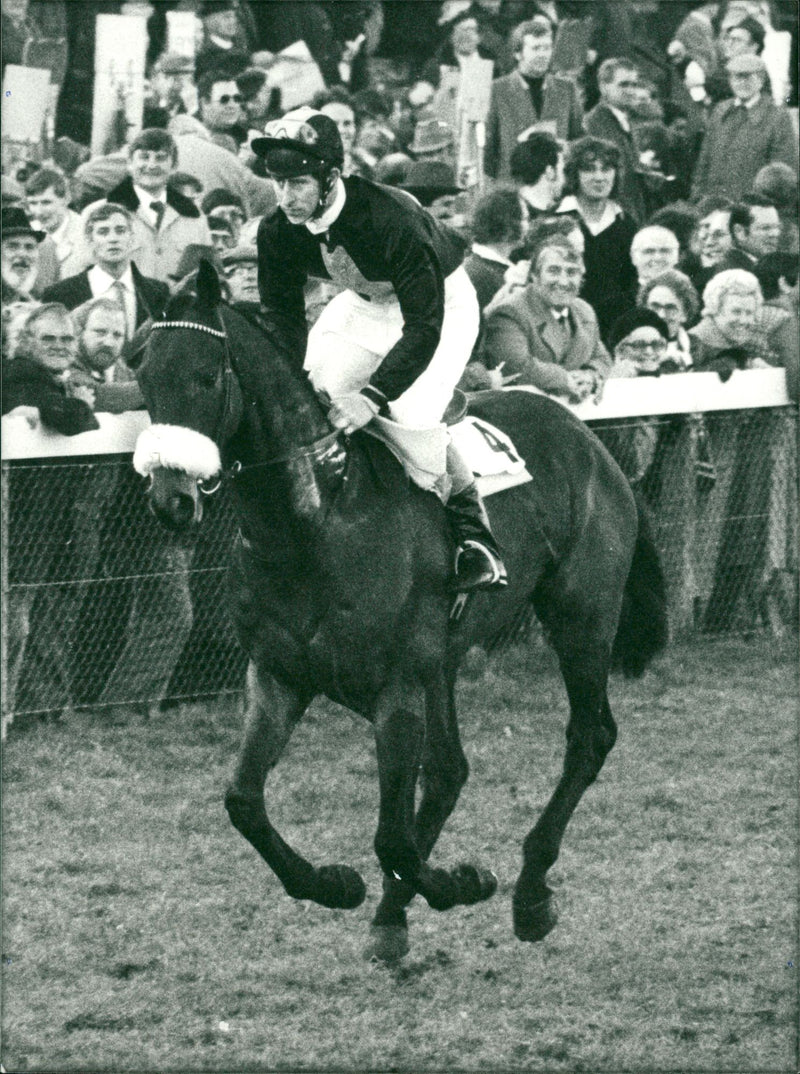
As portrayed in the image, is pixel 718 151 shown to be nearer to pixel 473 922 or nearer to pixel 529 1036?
pixel 473 922

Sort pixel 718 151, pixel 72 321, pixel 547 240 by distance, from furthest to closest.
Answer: pixel 718 151 → pixel 547 240 → pixel 72 321

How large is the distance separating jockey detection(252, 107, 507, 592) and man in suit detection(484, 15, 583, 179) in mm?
6818

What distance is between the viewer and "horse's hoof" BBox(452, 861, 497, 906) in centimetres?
605

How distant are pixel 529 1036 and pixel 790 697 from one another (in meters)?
4.32

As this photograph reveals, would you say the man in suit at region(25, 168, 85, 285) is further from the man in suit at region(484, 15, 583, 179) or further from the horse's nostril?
the horse's nostril

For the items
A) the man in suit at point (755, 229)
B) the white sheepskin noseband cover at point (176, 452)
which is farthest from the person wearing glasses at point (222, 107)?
the white sheepskin noseband cover at point (176, 452)

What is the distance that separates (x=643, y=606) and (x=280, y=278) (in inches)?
89.0

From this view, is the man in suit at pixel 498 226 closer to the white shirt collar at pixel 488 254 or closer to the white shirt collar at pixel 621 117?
the white shirt collar at pixel 488 254

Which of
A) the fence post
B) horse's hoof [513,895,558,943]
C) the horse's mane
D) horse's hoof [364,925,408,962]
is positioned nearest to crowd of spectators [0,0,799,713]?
the horse's mane

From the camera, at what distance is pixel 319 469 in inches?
221

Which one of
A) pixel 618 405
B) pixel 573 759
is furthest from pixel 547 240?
pixel 573 759

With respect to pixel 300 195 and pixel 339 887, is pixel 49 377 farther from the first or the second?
pixel 339 887

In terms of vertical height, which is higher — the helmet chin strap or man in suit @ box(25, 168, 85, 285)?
the helmet chin strap

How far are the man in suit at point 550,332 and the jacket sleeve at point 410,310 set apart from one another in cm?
360
